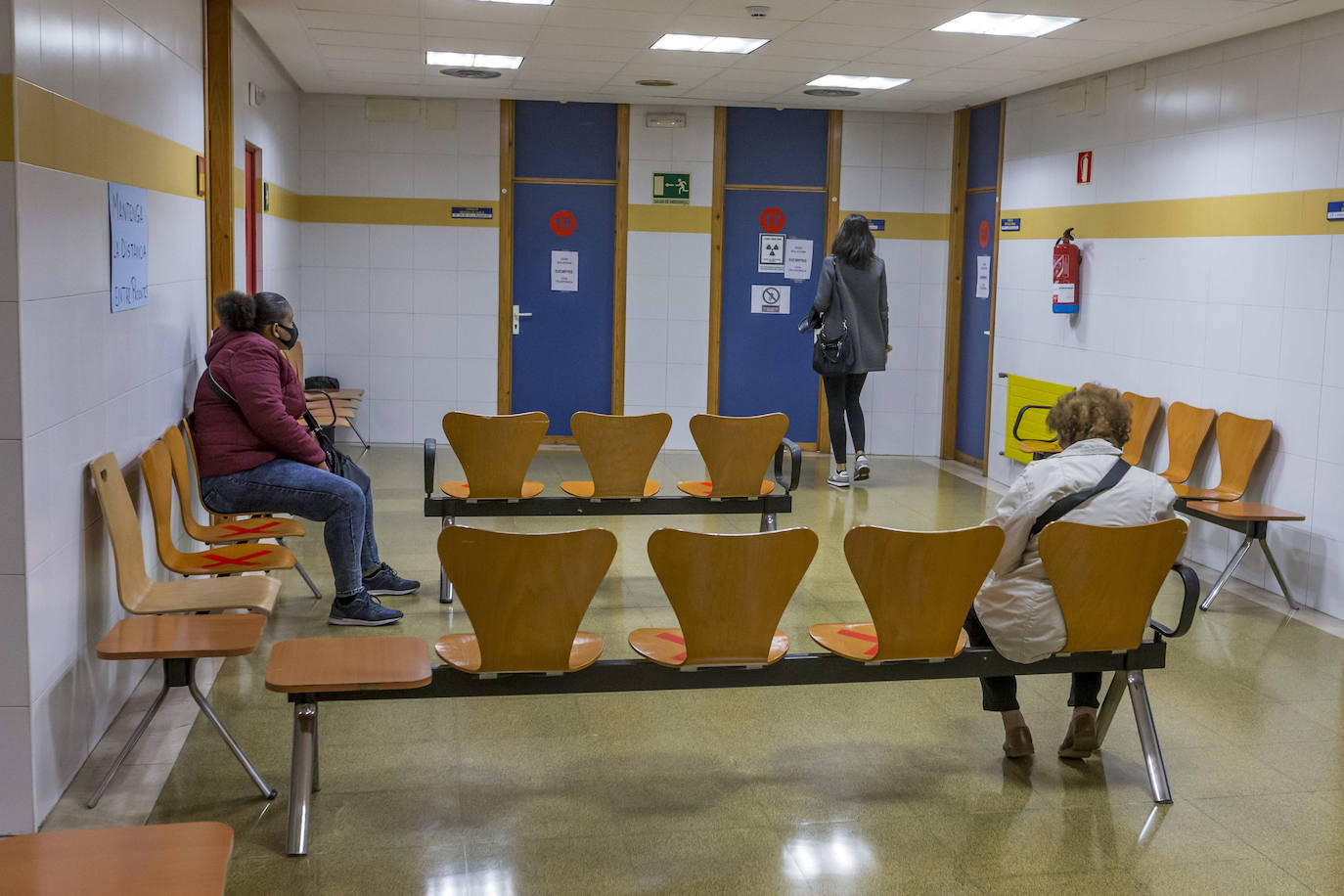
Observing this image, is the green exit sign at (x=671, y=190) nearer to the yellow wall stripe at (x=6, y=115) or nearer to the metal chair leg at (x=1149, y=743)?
the metal chair leg at (x=1149, y=743)

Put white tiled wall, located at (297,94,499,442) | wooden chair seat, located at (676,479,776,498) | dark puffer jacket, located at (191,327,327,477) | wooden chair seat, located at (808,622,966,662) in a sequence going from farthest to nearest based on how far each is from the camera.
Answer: white tiled wall, located at (297,94,499,442)
wooden chair seat, located at (676,479,776,498)
dark puffer jacket, located at (191,327,327,477)
wooden chair seat, located at (808,622,966,662)

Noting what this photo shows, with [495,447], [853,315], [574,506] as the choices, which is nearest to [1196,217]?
[853,315]

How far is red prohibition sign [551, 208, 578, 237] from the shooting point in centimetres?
1038

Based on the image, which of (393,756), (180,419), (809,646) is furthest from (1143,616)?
(180,419)

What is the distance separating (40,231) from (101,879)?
200 cm

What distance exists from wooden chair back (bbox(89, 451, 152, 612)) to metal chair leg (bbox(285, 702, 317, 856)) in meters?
0.89

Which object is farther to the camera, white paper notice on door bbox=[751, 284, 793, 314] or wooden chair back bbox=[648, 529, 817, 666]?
white paper notice on door bbox=[751, 284, 793, 314]

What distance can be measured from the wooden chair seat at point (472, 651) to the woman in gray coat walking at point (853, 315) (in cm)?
535

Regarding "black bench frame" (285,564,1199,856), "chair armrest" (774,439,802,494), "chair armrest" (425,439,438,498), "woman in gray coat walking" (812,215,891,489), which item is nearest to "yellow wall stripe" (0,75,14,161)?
"black bench frame" (285,564,1199,856)

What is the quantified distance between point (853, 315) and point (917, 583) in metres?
5.35

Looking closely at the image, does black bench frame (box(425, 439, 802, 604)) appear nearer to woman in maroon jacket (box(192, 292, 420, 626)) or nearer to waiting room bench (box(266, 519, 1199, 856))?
woman in maroon jacket (box(192, 292, 420, 626))

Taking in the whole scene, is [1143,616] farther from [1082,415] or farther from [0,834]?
[0,834]

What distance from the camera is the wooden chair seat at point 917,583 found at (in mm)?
3391

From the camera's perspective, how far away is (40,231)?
3.28 metres
